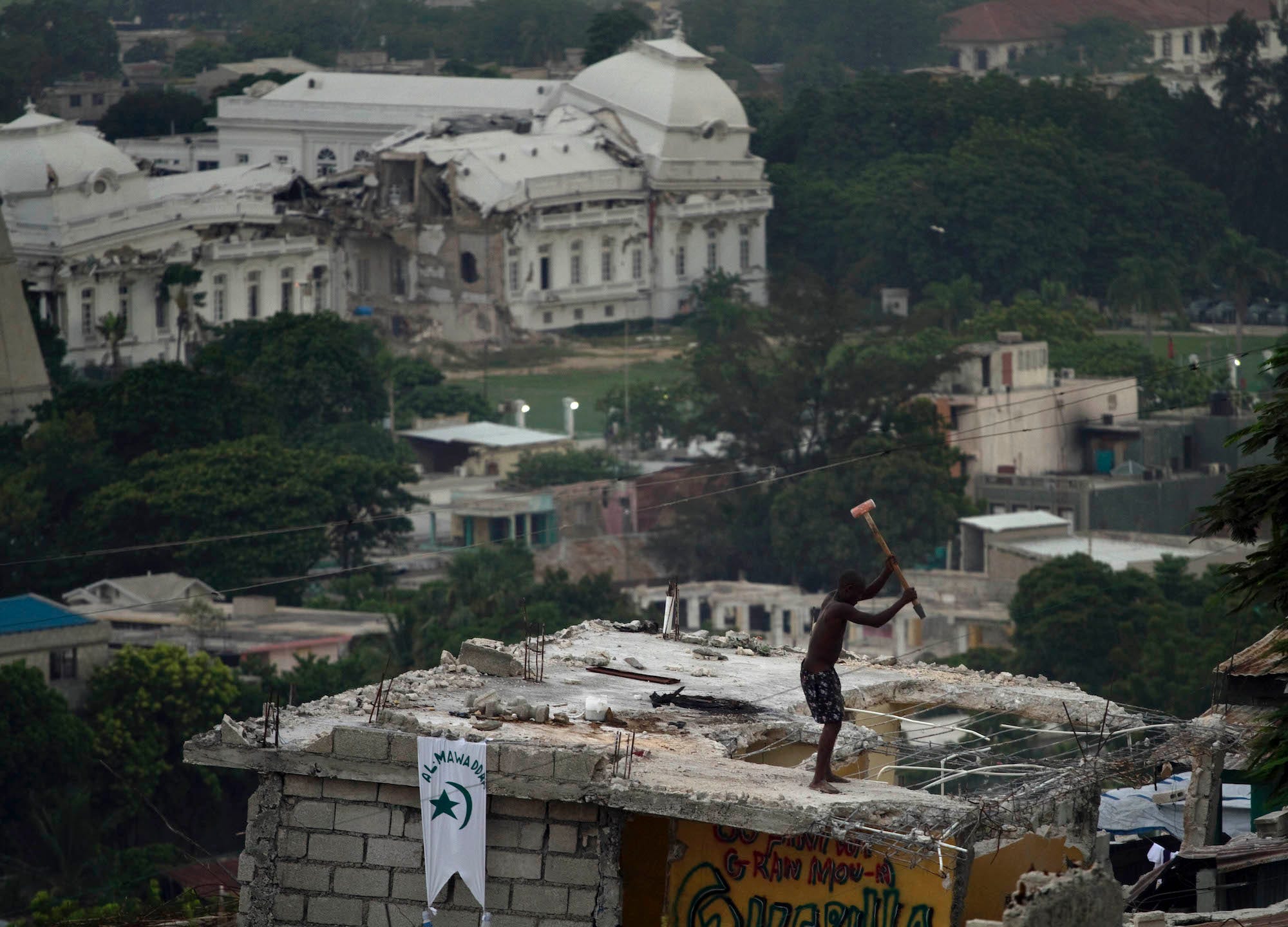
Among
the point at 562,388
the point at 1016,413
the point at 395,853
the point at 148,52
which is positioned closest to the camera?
the point at 395,853

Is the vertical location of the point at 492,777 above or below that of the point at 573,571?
above

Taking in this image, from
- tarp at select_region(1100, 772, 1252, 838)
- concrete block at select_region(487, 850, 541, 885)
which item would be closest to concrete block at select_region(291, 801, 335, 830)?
concrete block at select_region(487, 850, 541, 885)

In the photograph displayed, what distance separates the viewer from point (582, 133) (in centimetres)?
11012

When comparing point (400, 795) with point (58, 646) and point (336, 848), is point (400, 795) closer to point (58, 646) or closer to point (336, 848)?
point (336, 848)

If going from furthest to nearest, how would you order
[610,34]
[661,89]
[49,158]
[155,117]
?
[155,117], [610,34], [661,89], [49,158]

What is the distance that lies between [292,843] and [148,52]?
6296 inches

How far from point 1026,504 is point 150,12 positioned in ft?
420

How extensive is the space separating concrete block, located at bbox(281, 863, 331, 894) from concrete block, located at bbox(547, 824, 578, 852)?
55.2 inches

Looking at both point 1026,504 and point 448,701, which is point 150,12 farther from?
point 448,701

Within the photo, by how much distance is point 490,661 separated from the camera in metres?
20.6

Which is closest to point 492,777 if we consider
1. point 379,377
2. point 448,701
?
point 448,701

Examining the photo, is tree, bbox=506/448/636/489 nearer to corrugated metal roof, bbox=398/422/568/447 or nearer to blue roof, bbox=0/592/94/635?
corrugated metal roof, bbox=398/422/568/447

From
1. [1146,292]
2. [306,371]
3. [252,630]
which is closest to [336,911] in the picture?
[252,630]

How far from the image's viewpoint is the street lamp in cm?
8362
